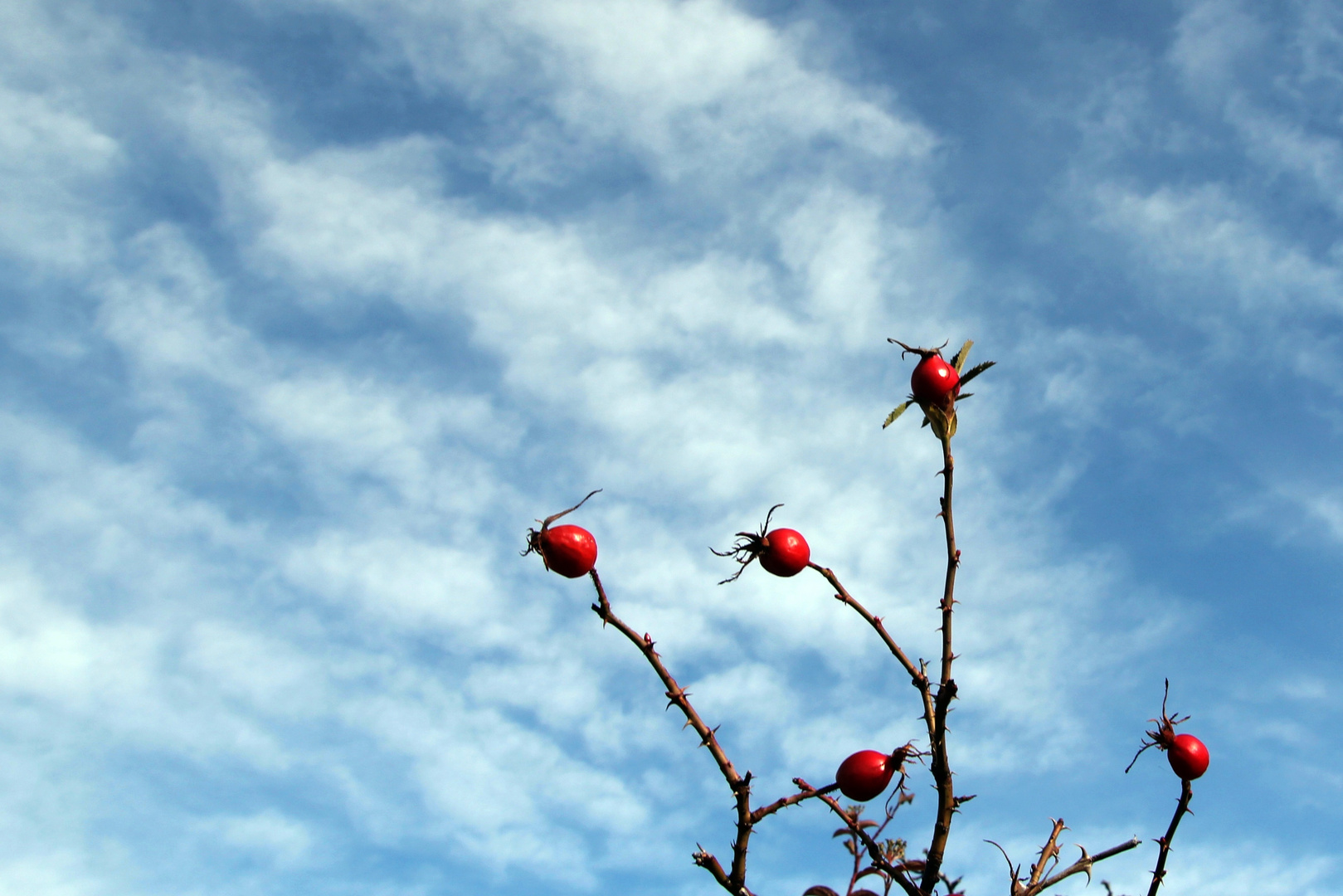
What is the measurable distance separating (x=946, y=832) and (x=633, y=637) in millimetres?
1386

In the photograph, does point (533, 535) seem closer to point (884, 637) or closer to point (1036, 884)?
point (884, 637)

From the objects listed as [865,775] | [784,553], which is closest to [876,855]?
[865,775]

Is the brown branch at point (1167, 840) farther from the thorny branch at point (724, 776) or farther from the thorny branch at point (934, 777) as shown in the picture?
the thorny branch at point (724, 776)

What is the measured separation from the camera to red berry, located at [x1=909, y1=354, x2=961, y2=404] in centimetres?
414

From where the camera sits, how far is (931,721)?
3.74 meters

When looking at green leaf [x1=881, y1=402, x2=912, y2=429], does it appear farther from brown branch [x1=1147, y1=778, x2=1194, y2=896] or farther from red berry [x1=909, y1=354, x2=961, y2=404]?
brown branch [x1=1147, y1=778, x2=1194, y2=896]

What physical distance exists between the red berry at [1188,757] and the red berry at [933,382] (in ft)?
7.18

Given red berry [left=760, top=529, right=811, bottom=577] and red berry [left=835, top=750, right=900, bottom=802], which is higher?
red berry [left=760, top=529, right=811, bottom=577]

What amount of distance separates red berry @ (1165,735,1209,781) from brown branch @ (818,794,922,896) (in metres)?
1.76

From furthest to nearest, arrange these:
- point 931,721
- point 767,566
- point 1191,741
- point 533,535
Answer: point 1191,741 → point 767,566 → point 533,535 → point 931,721

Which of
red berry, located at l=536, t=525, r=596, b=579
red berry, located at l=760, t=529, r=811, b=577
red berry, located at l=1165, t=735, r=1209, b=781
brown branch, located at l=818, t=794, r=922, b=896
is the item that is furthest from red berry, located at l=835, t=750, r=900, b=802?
red berry, located at l=1165, t=735, r=1209, b=781

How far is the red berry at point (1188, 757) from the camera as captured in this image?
185 inches

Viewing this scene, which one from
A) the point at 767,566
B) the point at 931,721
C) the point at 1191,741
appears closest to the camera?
the point at 931,721

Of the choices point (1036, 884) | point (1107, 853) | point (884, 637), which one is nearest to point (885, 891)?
point (1036, 884)
